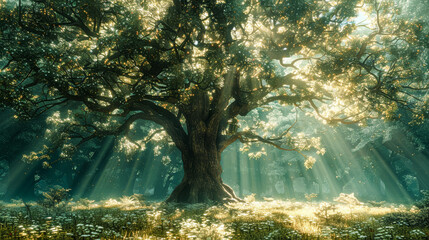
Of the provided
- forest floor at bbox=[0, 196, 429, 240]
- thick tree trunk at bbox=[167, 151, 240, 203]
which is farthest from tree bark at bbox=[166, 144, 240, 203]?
forest floor at bbox=[0, 196, 429, 240]

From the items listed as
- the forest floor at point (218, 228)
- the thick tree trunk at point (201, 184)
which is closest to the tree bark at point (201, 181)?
the thick tree trunk at point (201, 184)

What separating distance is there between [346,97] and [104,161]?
2906cm

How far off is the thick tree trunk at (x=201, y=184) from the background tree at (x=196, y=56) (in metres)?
0.06

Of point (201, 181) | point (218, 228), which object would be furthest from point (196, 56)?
point (218, 228)

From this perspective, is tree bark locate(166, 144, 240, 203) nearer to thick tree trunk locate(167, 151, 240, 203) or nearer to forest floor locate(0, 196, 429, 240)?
thick tree trunk locate(167, 151, 240, 203)

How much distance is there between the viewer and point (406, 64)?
36.1 feet

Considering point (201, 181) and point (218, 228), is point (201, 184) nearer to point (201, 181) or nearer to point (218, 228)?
point (201, 181)

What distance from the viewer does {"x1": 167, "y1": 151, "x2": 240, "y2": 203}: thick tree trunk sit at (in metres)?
13.4

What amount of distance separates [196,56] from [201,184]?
7138 mm

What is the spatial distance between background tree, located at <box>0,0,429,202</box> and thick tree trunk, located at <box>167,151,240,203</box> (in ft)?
0.19

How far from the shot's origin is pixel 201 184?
45.0ft

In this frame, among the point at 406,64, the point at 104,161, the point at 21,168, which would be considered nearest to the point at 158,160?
the point at 104,161

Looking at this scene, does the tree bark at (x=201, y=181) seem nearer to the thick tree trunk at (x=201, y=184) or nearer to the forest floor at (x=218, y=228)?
the thick tree trunk at (x=201, y=184)

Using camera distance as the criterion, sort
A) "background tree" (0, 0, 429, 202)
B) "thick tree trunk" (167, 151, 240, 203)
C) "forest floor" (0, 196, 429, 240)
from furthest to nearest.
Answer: "thick tree trunk" (167, 151, 240, 203)
"background tree" (0, 0, 429, 202)
"forest floor" (0, 196, 429, 240)
